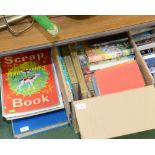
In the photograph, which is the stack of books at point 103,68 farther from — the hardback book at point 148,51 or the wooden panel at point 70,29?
the wooden panel at point 70,29

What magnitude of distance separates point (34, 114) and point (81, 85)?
10.2 inches

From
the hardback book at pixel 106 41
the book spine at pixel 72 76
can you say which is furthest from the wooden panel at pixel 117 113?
the hardback book at pixel 106 41

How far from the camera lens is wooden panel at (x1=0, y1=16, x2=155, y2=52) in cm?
97

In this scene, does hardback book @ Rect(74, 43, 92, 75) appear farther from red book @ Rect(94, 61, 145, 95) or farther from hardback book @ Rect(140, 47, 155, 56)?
hardback book @ Rect(140, 47, 155, 56)

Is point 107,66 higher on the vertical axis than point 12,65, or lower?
lower

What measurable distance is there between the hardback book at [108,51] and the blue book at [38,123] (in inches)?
12.0

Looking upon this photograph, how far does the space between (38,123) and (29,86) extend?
18 centimetres

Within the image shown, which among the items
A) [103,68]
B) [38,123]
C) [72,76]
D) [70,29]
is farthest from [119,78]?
[38,123]

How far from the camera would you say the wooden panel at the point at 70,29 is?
0.97 metres

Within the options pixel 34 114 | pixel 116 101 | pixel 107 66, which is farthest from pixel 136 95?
pixel 34 114

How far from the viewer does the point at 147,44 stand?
1.24 m

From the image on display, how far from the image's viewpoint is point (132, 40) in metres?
1.21
